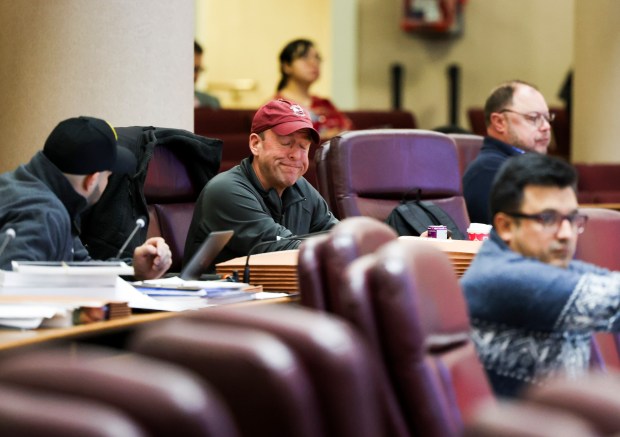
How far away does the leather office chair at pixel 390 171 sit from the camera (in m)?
4.55

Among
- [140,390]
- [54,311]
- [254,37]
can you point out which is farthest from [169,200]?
[254,37]

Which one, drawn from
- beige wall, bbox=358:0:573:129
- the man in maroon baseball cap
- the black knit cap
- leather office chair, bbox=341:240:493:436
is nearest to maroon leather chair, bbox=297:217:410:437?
leather office chair, bbox=341:240:493:436

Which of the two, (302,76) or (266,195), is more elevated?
(302,76)

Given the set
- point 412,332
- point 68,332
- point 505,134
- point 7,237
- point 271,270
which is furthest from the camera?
point 505,134

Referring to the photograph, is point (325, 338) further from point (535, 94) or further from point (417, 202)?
point (535, 94)

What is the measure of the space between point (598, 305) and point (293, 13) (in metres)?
8.91

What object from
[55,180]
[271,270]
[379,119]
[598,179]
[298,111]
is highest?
[298,111]

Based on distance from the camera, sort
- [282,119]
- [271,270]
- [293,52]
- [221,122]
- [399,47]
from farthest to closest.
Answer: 1. [399,47]
2. [221,122]
3. [293,52]
4. [282,119]
5. [271,270]

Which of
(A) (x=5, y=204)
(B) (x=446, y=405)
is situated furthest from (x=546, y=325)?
(A) (x=5, y=204)

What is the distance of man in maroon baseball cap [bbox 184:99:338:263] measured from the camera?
3924 mm

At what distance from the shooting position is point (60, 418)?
1.14m

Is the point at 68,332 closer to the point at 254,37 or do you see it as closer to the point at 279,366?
the point at 279,366

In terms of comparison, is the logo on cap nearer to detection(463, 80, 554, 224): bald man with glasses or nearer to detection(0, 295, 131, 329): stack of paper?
detection(463, 80, 554, 224): bald man with glasses

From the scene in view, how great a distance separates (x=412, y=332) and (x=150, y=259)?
1.42 metres
